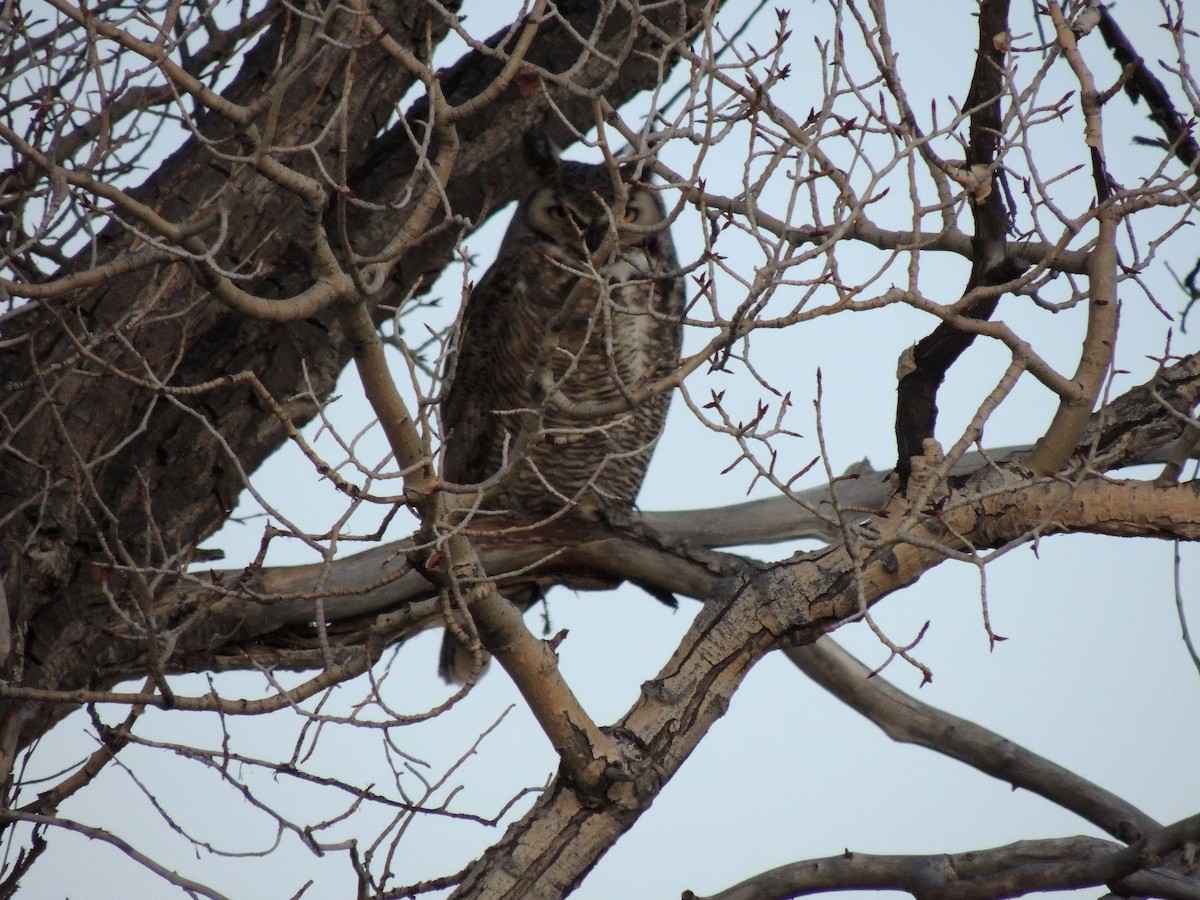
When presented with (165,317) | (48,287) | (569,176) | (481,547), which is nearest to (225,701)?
(48,287)

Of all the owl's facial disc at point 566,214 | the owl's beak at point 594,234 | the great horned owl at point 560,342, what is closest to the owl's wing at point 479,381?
the great horned owl at point 560,342

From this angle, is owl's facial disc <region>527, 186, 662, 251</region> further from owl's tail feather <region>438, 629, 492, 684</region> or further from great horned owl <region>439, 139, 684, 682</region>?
owl's tail feather <region>438, 629, 492, 684</region>

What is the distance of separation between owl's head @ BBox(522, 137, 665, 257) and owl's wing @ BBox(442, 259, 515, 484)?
19 cm

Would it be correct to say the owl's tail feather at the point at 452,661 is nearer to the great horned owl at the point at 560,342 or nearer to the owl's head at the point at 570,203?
the great horned owl at the point at 560,342

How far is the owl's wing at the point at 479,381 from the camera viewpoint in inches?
157

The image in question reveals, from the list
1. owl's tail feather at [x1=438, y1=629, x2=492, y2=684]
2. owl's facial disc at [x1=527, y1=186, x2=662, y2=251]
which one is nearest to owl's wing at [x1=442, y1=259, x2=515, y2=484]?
owl's facial disc at [x1=527, y1=186, x2=662, y2=251]

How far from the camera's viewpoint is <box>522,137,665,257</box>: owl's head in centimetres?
375

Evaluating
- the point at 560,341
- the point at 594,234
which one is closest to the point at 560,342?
the point at 560,341

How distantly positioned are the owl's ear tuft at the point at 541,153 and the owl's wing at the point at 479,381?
0.34 meters

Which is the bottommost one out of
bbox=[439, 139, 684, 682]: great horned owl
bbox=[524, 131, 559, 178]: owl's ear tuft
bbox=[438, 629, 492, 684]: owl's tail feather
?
bbox=[438, 629, 492, 684]: owl's tail feather

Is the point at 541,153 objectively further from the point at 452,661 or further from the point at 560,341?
the point at 452,661

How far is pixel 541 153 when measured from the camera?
12.3 ft

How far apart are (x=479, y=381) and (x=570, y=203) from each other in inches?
25.7

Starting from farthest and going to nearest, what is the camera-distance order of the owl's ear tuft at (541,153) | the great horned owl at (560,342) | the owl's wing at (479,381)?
the owl's wing at (479,381)
the great horned owl at (560,342)
the owl's ear tuft at (541,153)
